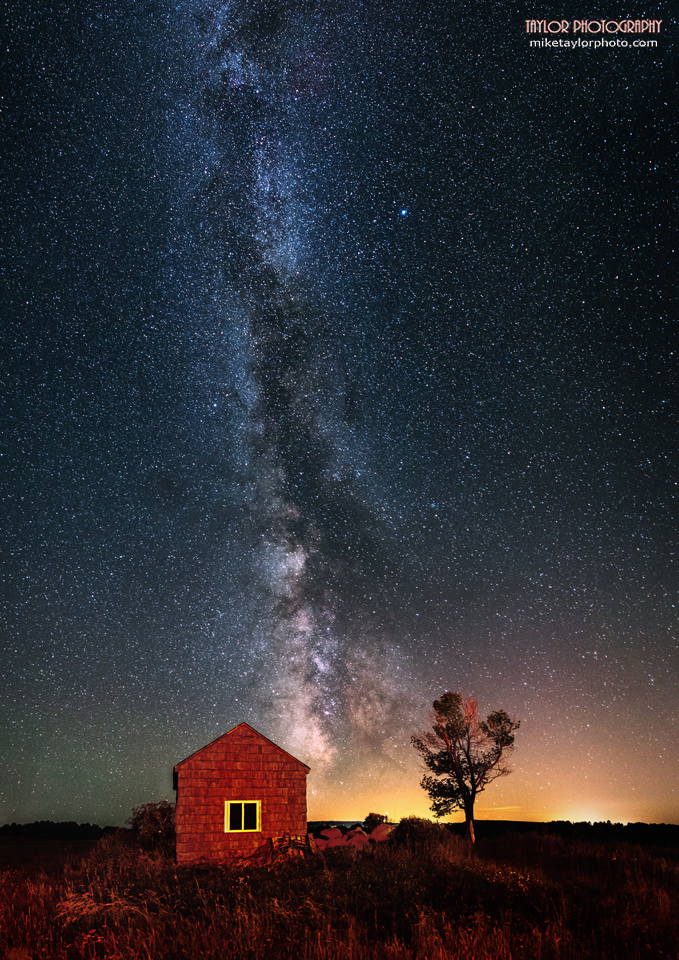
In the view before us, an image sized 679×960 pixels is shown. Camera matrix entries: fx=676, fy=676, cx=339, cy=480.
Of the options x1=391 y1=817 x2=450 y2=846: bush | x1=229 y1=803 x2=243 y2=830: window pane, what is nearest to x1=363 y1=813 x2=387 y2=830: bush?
x1=391 y1=817 x2=450 y2=846: bush

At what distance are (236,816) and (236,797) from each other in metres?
0.65

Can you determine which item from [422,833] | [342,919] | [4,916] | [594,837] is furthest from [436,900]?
[594,837]

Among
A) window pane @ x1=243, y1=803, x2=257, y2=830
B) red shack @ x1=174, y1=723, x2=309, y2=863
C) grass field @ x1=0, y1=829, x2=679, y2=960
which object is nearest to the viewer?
grass field @ x1=0, y1=829, x2=679, y2=960

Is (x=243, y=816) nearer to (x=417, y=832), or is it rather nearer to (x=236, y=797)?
(x=236, y=797)

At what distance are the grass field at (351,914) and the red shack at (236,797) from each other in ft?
10.6

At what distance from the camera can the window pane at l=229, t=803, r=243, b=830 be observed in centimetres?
2331

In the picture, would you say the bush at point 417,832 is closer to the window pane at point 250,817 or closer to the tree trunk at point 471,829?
the tree trunk at point 471,829

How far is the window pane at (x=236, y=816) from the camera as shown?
23.3 m

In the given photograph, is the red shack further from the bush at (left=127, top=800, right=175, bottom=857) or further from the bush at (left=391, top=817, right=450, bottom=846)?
the bush at (left=127, top=800, right=175, bottom=857)

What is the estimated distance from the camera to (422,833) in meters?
26.2

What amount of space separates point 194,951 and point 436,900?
542cm

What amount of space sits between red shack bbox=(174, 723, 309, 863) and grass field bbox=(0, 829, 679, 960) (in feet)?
10.6

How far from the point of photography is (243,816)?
2355cm

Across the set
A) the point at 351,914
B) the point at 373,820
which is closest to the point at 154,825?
the point at 373,820
